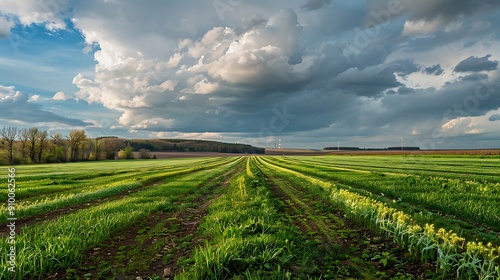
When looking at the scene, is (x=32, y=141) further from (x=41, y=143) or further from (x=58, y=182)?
(x=58, y=182)

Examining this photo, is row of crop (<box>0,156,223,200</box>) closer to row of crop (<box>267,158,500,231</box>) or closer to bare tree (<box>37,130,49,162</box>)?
row of crop (<box>267,158,500,231</box>)

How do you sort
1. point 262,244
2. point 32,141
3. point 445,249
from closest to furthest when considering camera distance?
1. point 445,249
2. point 262,244
3. point 32,141

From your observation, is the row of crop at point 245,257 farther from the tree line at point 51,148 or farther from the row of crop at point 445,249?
the tree line at point 51,148

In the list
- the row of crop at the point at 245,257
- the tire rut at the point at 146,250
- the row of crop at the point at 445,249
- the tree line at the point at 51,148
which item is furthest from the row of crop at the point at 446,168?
the tree line at the point at 51,148

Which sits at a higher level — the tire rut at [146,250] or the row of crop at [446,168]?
the row of crop at [446,168]

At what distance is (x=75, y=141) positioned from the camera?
12312 cm

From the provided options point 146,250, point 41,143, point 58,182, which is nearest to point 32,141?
point 41,143

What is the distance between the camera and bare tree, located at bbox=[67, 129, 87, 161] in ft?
401

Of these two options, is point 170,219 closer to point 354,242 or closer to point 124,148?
point 354,242

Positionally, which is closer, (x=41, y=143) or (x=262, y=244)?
(x=262, y=244)

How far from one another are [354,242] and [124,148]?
159777mm

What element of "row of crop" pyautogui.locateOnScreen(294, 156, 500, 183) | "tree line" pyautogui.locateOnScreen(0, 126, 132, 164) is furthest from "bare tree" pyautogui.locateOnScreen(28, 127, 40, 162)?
"row of crop" pyautogui.locateOnScreen(294, 156, 500, 183)

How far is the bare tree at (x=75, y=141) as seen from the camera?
122 meters

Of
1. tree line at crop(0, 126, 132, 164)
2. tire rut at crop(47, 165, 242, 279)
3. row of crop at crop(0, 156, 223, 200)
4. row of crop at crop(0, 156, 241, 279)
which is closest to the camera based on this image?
row of crop at crop(0, 156, 241, 279)
